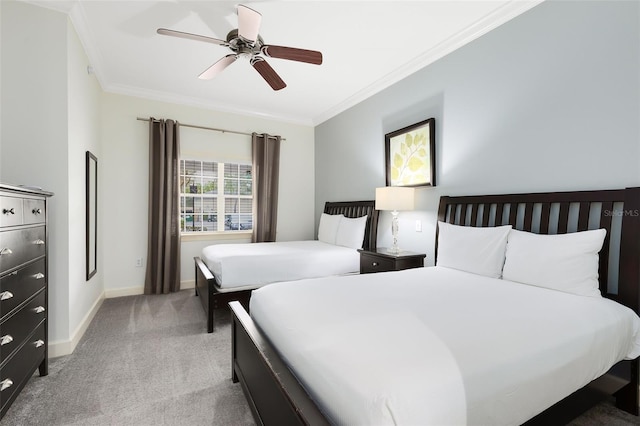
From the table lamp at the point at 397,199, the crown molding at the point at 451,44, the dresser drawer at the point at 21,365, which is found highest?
the crown molding at the point at 451,44

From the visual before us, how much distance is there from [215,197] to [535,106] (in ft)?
13.6

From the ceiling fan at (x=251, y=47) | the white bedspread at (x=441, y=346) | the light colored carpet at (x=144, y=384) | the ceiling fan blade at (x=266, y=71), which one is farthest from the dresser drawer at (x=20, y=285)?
the ceiling fan blade at (x=266, y=71)

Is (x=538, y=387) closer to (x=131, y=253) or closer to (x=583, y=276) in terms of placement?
(x=583, y=276)

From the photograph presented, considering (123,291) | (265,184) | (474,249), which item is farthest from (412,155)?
(123,291)

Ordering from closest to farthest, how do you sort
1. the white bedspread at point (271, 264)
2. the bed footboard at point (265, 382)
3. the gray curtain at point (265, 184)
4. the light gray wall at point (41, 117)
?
the bed footboard at point (265, 382), the light gray wall at point (41, 117), the white bedspread at point (271, 264), the gray curtain at point (265, 184)

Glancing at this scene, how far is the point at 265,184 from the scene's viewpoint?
4828 mm

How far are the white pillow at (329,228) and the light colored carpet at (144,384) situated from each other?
6.00ft

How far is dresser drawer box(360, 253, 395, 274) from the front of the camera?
2967mm

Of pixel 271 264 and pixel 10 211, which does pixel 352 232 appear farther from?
pixel 10 211

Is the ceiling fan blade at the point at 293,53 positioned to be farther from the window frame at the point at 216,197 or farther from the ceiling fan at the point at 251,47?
the window frame at the point at 216,197

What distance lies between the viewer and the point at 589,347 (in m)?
1.29

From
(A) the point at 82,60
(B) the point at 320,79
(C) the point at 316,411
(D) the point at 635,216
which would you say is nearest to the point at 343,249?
(B) the point at 320,79

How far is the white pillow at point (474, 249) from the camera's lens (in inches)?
86.7

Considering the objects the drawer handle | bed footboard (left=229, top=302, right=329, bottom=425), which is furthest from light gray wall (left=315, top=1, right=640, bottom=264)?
the drawer handle
